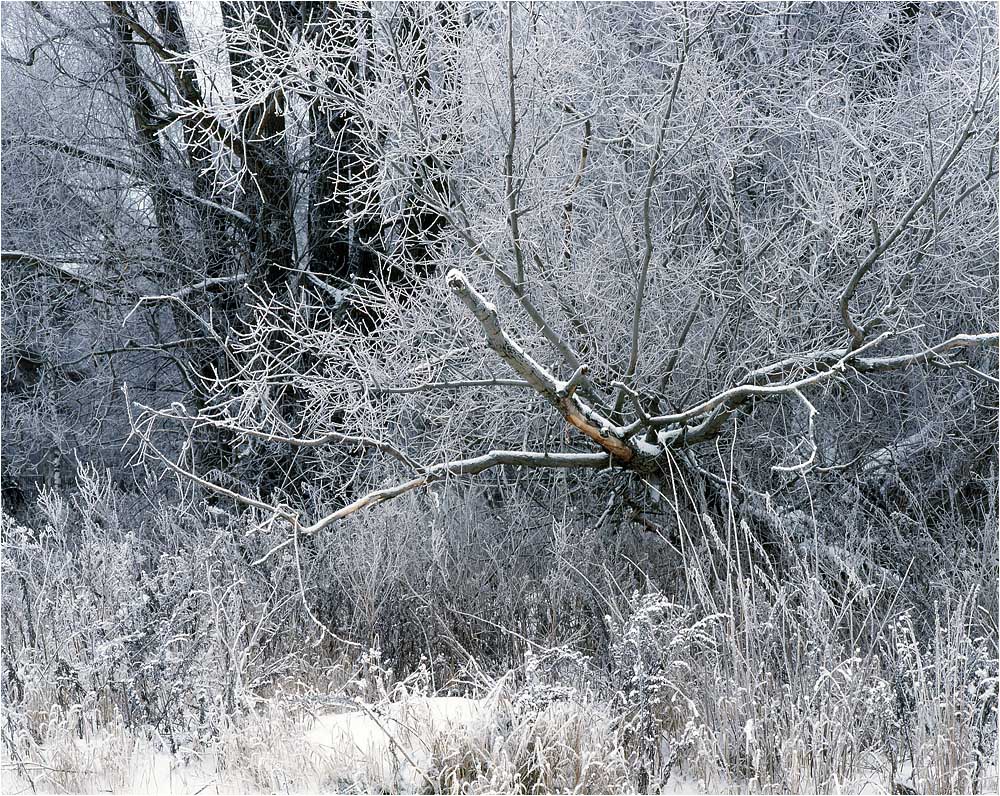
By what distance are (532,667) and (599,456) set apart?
1996mm

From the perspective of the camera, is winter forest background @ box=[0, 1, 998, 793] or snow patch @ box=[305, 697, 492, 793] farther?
winter forest background @ box=[0, 1, 998, 793]

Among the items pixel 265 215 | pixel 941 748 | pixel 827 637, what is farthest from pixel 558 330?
pixel 265 215

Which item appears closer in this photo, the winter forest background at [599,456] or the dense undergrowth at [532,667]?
the dense undergrowth at [532,667]

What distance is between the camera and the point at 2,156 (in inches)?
305

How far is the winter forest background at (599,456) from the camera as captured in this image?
3.14 meters

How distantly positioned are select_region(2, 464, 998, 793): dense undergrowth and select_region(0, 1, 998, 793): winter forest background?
0.02m

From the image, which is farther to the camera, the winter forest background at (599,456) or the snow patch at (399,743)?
the winter forest background at (599,456)

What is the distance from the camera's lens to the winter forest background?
3139mm

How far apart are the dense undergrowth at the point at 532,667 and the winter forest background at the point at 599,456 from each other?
0.8 inches

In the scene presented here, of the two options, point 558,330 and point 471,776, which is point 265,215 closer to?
point 558,330

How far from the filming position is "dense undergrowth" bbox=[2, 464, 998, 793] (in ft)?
9.74

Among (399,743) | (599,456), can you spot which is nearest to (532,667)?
(399,743)

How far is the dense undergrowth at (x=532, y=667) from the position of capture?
2969mm

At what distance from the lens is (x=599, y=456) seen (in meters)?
5.03
